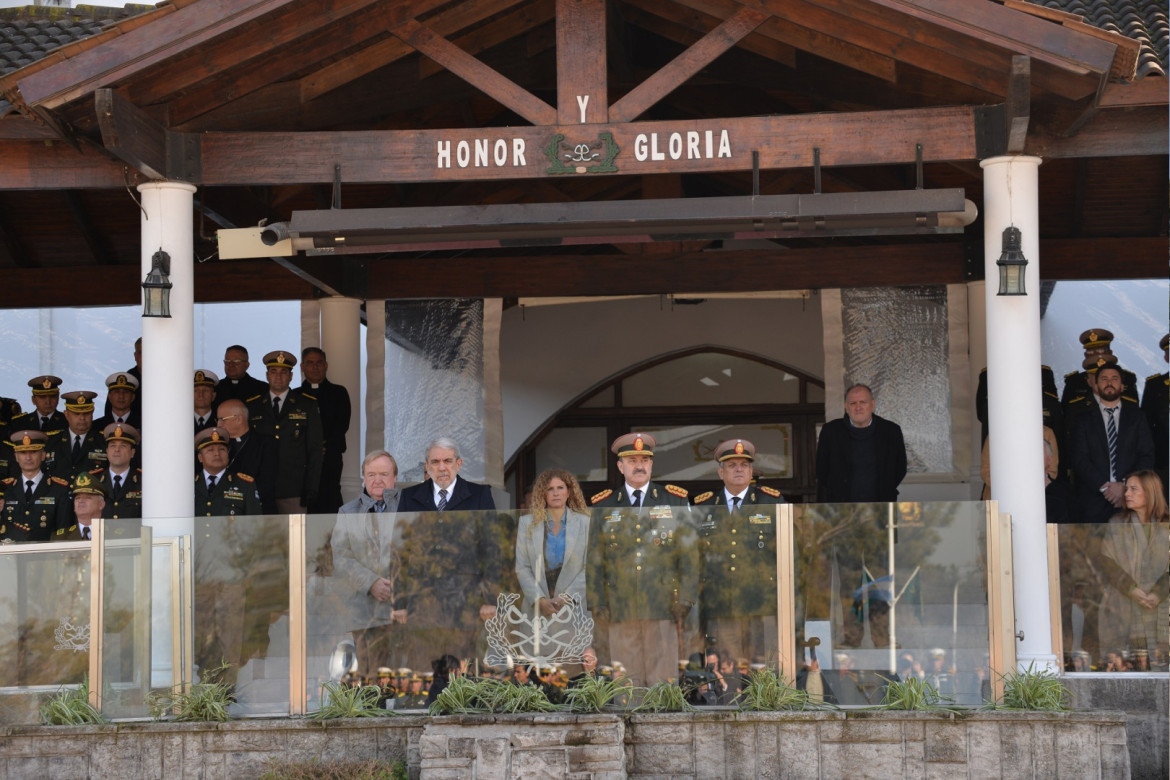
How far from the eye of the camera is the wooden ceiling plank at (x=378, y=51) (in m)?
9.27

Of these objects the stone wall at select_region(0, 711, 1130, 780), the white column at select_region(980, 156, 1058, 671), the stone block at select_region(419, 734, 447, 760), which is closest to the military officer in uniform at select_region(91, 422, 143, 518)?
the stone wall at select_region(0, 711, 1130, 780)

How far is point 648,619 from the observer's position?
820 centimetres

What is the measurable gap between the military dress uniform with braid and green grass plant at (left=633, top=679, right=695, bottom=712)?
0.99ft

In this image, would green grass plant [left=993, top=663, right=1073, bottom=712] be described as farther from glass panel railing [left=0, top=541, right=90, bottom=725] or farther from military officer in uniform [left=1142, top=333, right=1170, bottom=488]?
glass panel railing [left=0, top=541, right=90, bottom=725]

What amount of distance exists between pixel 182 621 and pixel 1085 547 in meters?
4.82

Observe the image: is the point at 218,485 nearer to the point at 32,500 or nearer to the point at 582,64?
the point at 32,500

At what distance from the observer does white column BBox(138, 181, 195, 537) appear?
8930 millimetres

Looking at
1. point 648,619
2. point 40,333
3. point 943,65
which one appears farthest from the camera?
point 40,333

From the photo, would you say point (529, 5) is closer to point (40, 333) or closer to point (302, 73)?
point (302, 73)

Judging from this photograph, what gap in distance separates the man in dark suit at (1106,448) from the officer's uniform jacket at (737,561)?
2959 millimetres

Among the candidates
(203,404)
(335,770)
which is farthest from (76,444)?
(335,770)

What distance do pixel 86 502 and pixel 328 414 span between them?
2.50 meters

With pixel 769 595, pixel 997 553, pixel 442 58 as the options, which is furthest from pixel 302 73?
pixel 997 553

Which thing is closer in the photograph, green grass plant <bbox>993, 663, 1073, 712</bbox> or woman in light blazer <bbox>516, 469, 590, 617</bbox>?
green grass plant <bbox>993, 663, 1073, 712</bbox>
